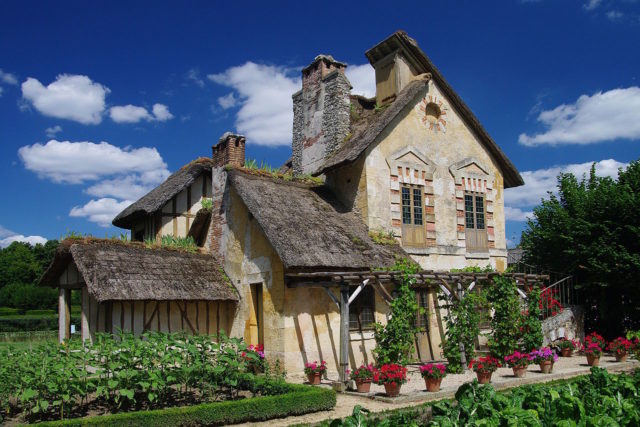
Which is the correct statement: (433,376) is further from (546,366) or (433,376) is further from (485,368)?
(546,366)

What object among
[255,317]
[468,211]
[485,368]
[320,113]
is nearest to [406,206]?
[468,211]

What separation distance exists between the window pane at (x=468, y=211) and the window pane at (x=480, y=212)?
28cm

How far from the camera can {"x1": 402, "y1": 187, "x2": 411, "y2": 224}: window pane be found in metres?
16.9

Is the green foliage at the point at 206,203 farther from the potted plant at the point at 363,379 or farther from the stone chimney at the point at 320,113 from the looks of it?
the potted plant at the point at 363,379

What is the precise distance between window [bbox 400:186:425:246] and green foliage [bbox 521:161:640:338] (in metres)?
5.61

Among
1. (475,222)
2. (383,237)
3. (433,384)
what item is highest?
(475,222)

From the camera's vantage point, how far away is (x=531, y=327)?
1473 centimetres

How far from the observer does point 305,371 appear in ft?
40.9

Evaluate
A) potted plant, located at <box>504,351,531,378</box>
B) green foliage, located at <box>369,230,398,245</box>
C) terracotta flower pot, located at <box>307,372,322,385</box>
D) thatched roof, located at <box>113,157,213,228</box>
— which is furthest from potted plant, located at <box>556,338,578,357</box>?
thatched roof, located at <box>113,157,213,228</box>

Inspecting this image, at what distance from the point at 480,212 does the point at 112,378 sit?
12995 mm

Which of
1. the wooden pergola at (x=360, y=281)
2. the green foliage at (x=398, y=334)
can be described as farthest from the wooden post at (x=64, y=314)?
the green foliage at (x=398, y=334)

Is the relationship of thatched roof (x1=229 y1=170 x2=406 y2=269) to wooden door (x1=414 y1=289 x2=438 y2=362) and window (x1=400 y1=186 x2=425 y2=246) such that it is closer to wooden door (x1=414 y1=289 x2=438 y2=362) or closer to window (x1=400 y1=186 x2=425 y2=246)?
window (x1=400 y1=186 x2=425 y2=246)

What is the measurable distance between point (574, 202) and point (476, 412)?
14.9 meters

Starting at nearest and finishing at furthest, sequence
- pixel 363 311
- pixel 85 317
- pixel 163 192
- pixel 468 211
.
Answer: pixel 363 311 → pixel 85 317 → pixel 468 211 → pixel 163 192
